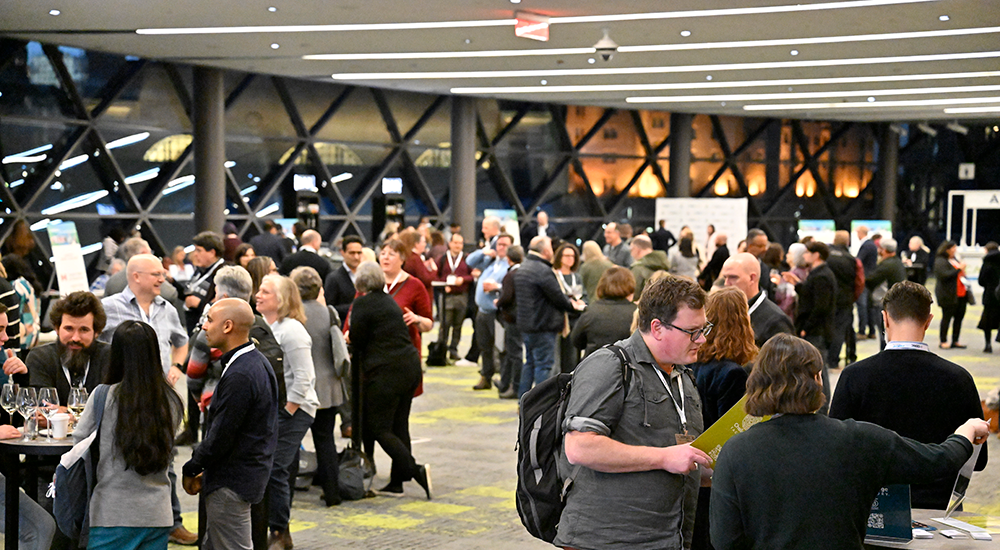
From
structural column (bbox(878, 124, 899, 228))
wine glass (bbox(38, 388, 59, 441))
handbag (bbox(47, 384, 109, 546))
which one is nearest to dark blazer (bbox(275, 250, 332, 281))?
wine glass (bbox(38, 388, 59, 441))

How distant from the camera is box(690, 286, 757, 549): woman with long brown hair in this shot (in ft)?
13.6

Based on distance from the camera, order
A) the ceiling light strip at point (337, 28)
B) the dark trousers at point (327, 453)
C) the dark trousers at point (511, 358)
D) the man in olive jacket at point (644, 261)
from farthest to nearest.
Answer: the ceiling light strip at point (337, 28), the man in olive jacket at point (644, 261), the dark trousers at point (511, 358), the dark trousers at point (327, 453)

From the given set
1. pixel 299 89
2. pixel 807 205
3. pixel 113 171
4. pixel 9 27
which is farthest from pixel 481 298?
pixel 807 205

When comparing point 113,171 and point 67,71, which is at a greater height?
point 67,71

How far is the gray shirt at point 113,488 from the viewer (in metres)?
3.93

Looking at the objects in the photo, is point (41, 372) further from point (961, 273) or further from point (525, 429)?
point (961, 273)

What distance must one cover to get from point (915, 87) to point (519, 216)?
327 inches

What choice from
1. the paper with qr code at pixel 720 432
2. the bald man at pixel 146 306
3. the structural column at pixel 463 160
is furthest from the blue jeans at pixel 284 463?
the structural column at pixel 463 160

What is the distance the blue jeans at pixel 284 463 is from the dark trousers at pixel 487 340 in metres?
5.18

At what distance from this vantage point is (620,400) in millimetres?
2959

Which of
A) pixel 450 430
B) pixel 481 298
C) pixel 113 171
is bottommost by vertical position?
pixel 450 430

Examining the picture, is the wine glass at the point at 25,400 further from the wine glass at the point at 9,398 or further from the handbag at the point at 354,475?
the handbag at the point at 354,475

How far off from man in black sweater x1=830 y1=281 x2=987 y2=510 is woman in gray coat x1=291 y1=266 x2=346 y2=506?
3.51 m

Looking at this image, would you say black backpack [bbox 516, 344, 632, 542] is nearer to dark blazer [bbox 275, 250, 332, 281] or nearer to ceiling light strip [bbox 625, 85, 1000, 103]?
dark blazer [bbox 275, 250, 332, 281]
